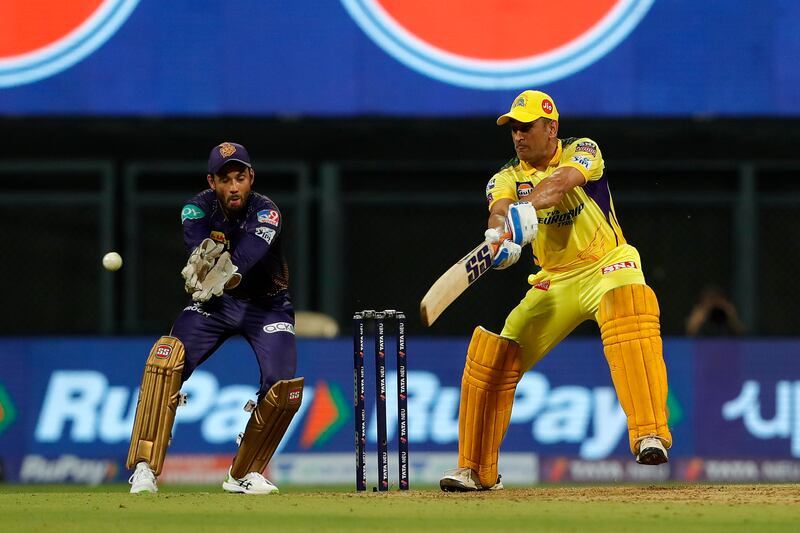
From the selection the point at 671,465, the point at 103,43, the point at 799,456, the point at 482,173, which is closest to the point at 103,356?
the point at 103,43

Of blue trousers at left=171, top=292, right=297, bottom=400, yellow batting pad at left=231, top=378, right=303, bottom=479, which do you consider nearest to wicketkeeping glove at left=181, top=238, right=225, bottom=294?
blue trousers at left=171, top=292, right=297, bottom=400

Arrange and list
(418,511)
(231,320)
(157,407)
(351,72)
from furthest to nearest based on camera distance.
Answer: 1. (351,72)
2. (231,320)
3. (157,407)
4. (418,511)

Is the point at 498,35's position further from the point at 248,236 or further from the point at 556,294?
the point at 248,236

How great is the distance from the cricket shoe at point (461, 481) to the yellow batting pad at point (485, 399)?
0.10ft

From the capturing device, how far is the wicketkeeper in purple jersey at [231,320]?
7707 millimetres

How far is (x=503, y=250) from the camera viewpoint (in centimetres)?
750

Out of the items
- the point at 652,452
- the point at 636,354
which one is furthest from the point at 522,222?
the point at 652,452

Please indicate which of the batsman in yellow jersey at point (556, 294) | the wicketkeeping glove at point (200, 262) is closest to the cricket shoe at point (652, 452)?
the batsman in yellow jersey at point (556, 294)

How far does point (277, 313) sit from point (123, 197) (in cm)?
517

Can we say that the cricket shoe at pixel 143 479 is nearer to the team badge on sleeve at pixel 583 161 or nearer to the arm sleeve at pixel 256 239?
the arm sleeve at pixel 256 239

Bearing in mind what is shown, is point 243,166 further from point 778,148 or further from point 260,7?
point 778,148

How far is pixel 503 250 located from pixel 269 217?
1.18 metres

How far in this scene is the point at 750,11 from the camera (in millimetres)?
12570

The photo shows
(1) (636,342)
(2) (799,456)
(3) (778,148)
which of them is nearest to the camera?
(1) (636,342)
